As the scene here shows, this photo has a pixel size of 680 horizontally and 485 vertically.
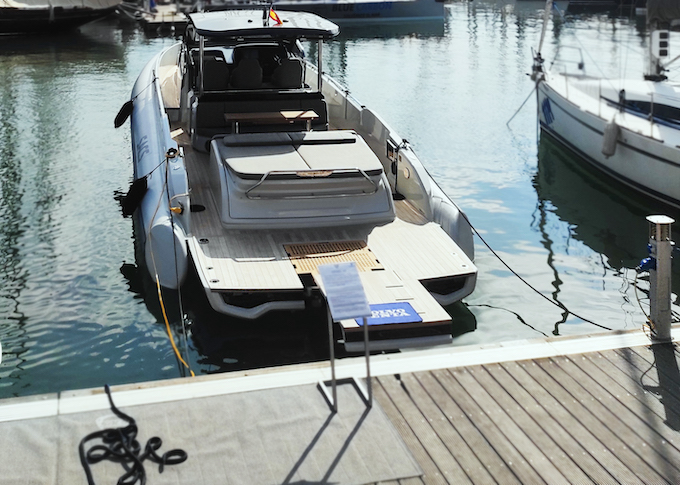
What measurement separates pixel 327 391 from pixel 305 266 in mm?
2405

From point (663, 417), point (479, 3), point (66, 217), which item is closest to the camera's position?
point (663, 417)

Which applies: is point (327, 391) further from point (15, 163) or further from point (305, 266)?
point (15, 163)

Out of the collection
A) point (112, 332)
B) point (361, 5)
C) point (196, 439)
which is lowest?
point (112, 332)

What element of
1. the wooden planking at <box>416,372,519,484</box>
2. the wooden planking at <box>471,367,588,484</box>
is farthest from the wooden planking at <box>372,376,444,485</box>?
the wooden planking at <box>471,367,588,484</box>

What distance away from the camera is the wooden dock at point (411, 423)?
14.4 feet

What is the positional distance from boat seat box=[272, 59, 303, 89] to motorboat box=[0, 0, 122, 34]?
23.6 metres

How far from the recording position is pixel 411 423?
4.84 meters

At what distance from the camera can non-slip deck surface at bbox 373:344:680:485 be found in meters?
4.47

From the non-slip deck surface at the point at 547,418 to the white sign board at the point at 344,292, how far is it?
821 mm

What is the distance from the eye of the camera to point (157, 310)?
26.6ft

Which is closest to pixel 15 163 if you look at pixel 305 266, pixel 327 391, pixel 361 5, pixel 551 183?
pixel 305 266

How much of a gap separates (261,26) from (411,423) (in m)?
6.16

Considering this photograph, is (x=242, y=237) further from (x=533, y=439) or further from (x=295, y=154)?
(x=533, y=439)

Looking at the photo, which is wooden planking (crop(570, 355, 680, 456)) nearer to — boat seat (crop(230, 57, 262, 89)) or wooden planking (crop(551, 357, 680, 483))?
wooden planking (crop(551, 357, 680, 483))
